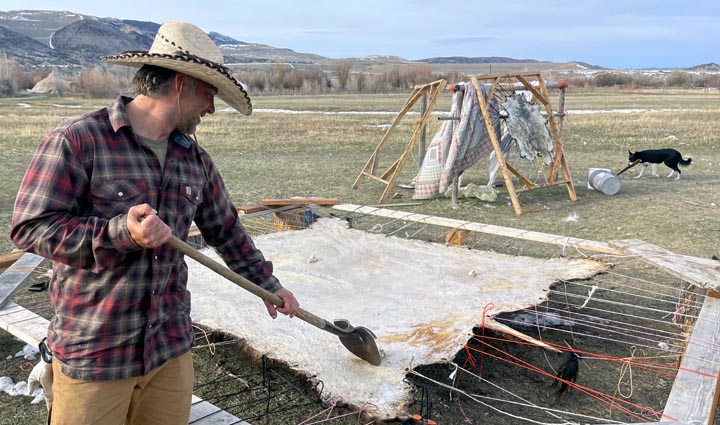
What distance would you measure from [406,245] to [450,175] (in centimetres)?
316

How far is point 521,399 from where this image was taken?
128 inches

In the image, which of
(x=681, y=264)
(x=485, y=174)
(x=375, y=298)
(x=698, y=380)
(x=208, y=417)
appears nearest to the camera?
(x=208, y=417)

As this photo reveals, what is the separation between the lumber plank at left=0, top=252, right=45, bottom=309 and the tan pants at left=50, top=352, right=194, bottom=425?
7.19 ft

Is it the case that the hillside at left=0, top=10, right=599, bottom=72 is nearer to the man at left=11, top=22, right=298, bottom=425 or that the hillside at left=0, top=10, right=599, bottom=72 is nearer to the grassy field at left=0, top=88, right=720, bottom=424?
the grassy field at left=0, top=88, right=720, bottom=424

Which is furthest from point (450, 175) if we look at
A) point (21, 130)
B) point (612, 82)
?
point (612, 82)

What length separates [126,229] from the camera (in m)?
1.51

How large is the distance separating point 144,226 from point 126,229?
6cm

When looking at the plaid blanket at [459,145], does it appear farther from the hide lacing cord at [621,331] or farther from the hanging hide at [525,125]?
the hide lacing cord at [621,331]

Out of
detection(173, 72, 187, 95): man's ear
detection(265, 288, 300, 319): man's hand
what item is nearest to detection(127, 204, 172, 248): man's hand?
detection(173, 72, 187, 95): man's ear

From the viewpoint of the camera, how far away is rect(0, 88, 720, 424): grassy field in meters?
7.03

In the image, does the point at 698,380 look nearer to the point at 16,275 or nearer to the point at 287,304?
the point at 287,304

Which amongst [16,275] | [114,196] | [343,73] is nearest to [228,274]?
[114,196]

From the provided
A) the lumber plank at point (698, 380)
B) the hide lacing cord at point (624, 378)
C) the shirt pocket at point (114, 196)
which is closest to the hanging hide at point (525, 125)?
the hide lacing cord at point (624, 378)

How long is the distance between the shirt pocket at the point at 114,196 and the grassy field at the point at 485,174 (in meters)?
2.02
